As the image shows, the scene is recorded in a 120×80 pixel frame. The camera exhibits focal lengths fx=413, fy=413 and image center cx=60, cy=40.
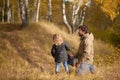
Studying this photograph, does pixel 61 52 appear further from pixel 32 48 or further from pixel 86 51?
pixel 32 48

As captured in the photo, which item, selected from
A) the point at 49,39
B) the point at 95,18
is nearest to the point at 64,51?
the point at 49,39

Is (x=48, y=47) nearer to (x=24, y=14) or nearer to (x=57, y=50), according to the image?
(x=24, y=14)

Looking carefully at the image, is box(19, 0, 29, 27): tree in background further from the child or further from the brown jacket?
the brown jacket

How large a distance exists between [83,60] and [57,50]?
2.34 metres

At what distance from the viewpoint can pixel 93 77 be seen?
473 inches

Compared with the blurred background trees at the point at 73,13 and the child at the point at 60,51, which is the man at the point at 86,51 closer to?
the child at the point at 60,51

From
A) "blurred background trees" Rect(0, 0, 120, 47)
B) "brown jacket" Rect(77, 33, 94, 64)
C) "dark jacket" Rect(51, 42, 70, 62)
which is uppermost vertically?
"brown jacket" Rect(77, 33, 94, 64)

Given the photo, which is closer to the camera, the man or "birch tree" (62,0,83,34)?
the man

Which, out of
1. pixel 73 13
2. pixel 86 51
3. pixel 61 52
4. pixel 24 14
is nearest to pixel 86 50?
pixel 86 51

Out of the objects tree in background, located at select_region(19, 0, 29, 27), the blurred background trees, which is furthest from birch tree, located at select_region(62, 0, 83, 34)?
tree in background, located at select_region(19, 0, 29, 27)

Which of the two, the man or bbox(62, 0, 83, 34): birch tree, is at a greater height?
the man

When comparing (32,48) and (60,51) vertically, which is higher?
(60,51)

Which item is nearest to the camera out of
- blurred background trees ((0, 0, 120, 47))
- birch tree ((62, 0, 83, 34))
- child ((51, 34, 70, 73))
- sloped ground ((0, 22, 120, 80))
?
child ((51, 34, 70, 73))

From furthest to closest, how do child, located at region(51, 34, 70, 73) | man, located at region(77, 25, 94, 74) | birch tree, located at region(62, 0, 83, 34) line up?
birch tree, located at region(62, 0, 83, 34) < child, located at region(51, 34, 70, 73) < man, located at region(77, 25, 94, 74)
